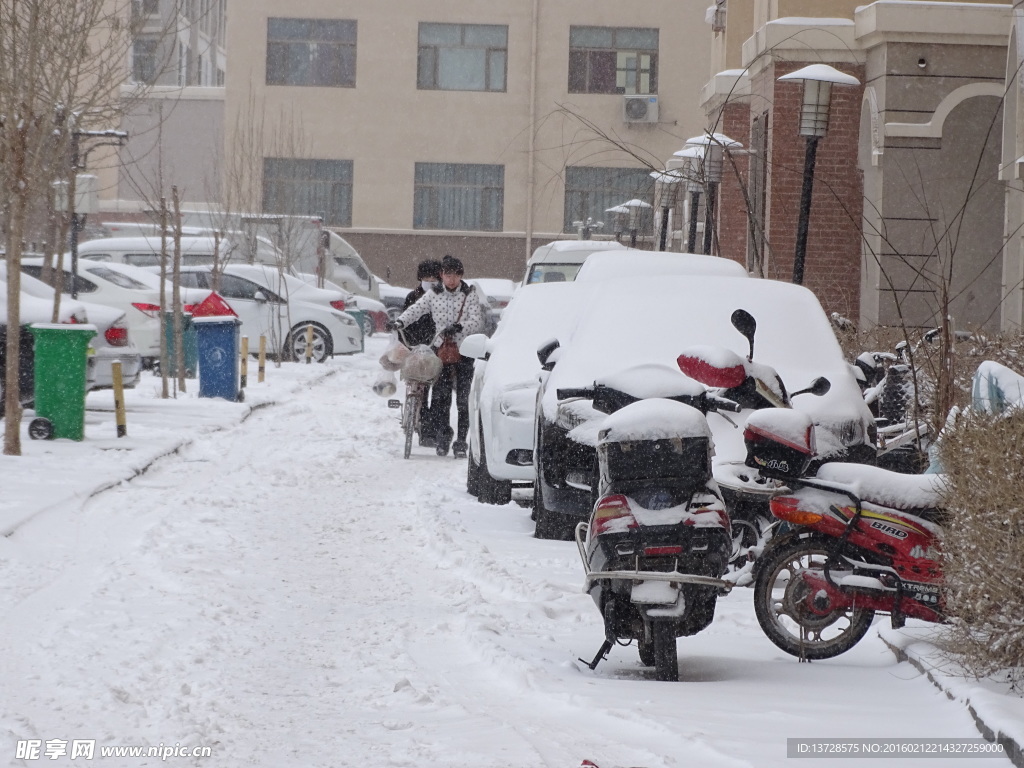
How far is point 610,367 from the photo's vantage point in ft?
30.2

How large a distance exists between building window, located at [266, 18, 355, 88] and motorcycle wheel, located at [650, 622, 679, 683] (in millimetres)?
44769

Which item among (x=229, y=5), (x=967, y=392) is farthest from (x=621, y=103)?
(x=967, y=392)

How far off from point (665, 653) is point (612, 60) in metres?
45.0

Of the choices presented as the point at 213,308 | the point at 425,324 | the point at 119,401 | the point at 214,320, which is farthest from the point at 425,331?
the point at 213,308

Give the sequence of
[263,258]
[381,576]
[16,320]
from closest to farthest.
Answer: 1. [381,576]
2. [16,320]
3. [263,258]

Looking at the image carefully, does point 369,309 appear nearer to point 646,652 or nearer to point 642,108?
point 642,108

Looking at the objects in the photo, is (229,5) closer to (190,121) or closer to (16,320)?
(190,121)

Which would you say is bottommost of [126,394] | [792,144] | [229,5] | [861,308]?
[126,394]

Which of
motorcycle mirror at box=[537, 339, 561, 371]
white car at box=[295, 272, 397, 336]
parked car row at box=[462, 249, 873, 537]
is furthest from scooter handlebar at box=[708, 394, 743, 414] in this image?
white car at box=[295, 272, 397, 336]

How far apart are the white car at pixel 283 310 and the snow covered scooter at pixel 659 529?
2049 centimetres

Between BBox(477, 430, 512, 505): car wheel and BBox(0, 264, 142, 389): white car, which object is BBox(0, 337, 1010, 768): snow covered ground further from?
BBox(0, 264, 142, 389): white car

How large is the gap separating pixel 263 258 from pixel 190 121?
66.9 feet

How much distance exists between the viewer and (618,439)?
19.4 feet

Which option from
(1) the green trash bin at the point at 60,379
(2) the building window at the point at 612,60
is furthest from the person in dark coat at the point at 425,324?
(2) the building window at the point at 612,60
